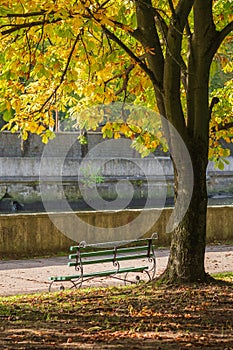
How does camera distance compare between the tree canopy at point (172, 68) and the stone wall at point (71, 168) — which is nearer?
the tree canopy at point (172, 68)

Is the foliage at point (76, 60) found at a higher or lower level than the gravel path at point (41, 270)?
higher

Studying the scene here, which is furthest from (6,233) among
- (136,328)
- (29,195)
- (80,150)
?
(80,150)

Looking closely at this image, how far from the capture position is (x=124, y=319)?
29.6 ft

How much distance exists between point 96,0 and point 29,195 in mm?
36955

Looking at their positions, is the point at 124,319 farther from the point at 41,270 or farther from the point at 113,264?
the point at 41,270

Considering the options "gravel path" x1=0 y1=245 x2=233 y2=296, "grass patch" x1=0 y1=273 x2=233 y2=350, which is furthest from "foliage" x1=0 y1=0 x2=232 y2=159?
"grass patch" x1=0 y1=273 x2=233 y2=350

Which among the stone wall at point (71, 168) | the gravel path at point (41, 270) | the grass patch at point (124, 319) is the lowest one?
the gravel path at point (41, 270)

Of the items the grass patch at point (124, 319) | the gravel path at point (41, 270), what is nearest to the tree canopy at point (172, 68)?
the grass patch at point (124, 319)

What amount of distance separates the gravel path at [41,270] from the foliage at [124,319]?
7.60ft

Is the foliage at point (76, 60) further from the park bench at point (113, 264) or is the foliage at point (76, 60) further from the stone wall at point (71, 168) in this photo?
the stone wall at point (71, 168)

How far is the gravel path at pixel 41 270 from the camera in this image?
1461 centimetres

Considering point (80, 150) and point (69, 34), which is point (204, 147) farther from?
point (80, 150)

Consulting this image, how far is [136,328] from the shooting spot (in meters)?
8.32

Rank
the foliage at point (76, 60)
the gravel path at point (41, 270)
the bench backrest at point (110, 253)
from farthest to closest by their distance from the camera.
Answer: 1. the gravel path at point (41, 270)
2. the bench backrest at point (110, 253)
3. the foliage at point (76, 60)
